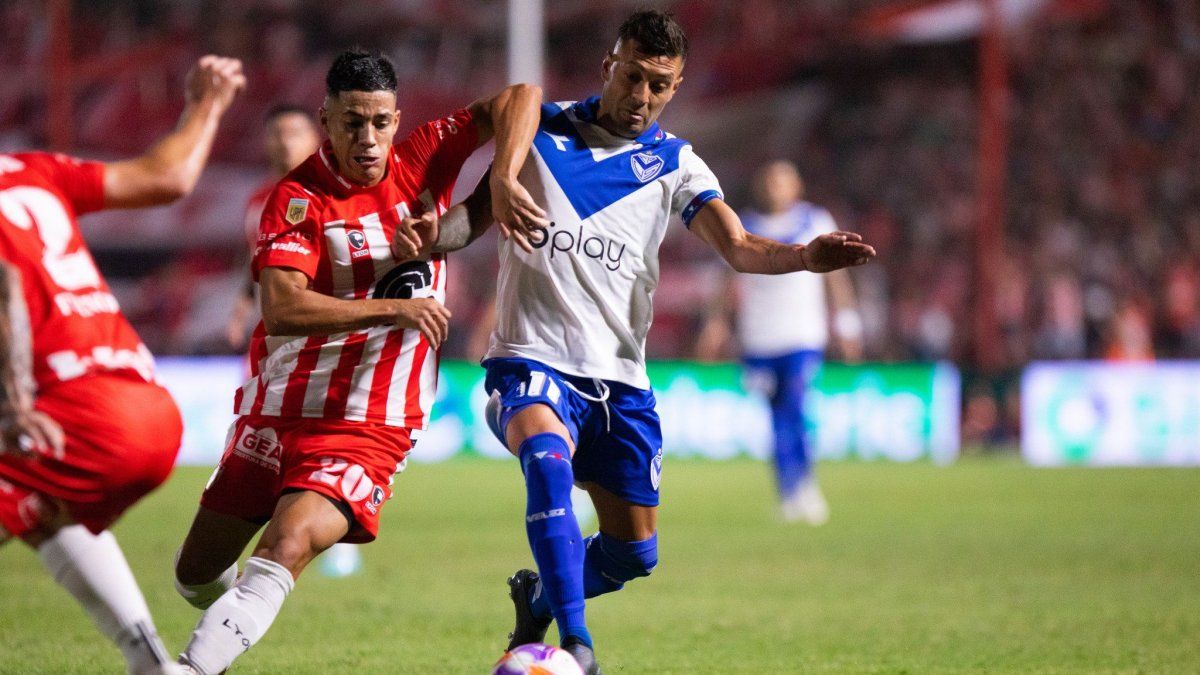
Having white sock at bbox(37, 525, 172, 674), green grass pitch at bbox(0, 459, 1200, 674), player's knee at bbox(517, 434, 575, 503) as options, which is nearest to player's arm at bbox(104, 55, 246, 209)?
white sock at bbox(37, 525, 172, 674)

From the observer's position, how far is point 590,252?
5.18 m

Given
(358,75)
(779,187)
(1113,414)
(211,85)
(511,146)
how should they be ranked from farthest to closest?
(1113,414), (779,187), (511,146), (358,75), (211,85)

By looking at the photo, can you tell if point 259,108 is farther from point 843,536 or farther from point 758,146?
point 843,536

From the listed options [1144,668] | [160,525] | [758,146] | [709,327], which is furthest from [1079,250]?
[1144,668]

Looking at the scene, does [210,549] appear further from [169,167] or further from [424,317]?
[169,167]

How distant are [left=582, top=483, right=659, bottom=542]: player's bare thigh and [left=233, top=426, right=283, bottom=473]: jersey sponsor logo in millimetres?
1118

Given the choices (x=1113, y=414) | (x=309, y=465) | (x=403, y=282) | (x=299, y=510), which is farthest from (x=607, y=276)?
(x=1113, y=414)

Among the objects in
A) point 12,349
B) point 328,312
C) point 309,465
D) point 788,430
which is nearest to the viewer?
point 12,349

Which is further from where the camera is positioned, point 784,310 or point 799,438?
point 784,310

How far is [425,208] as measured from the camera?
501 centimetres

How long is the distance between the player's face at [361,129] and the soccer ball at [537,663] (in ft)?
5.14

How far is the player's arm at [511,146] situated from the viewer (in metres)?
4.79

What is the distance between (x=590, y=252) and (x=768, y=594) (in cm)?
288

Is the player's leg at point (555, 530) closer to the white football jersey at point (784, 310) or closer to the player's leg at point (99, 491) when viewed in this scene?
the player's leg at point (99, 491)
